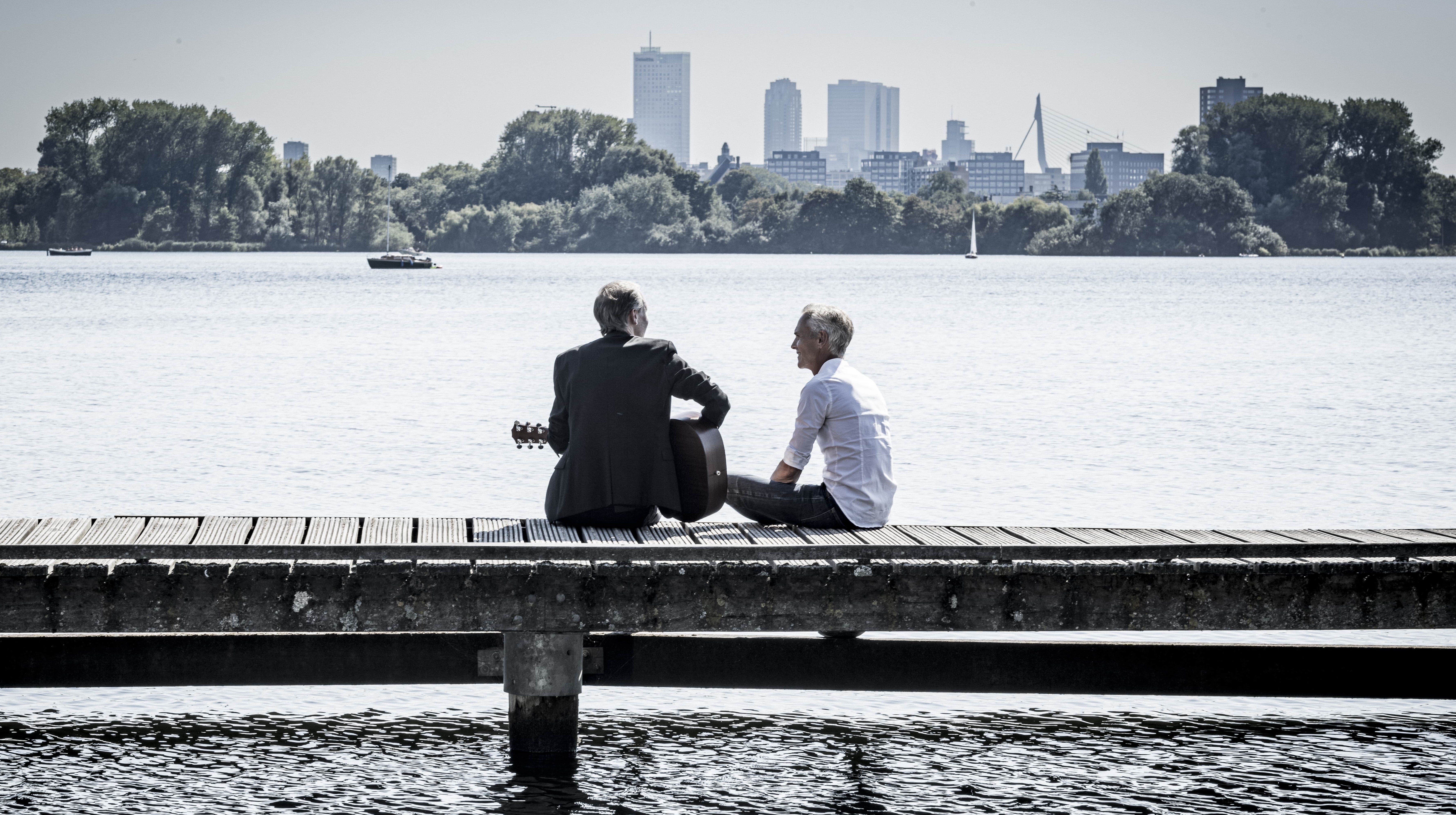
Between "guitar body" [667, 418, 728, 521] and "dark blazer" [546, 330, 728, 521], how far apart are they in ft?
0.25

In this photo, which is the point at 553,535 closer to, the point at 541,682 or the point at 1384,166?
the point at 541,682

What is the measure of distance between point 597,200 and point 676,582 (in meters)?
184

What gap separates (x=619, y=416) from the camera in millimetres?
6586

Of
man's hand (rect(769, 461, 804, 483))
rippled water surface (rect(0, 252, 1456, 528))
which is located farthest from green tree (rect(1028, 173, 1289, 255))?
man's hand (rect(769, 461, 804, 483))

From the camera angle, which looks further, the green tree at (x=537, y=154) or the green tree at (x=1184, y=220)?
the green tree at (x=537, y=154)

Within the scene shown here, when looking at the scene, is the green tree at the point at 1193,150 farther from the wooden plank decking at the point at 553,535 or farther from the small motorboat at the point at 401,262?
the wooden plank decking at the point at 553,535

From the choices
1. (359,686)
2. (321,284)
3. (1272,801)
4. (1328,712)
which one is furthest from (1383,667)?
(321,284)

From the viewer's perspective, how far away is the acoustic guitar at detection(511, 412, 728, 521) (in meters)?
6.69

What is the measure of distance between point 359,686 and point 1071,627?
4.13m

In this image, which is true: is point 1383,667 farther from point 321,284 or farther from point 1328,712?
point 321,284

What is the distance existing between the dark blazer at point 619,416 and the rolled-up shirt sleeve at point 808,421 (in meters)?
0.35

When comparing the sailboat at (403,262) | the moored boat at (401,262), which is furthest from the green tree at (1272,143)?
the moored boat at (401,262)

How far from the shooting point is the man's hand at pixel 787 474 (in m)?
6.91

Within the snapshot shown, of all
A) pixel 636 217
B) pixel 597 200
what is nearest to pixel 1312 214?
pixel 636 217
